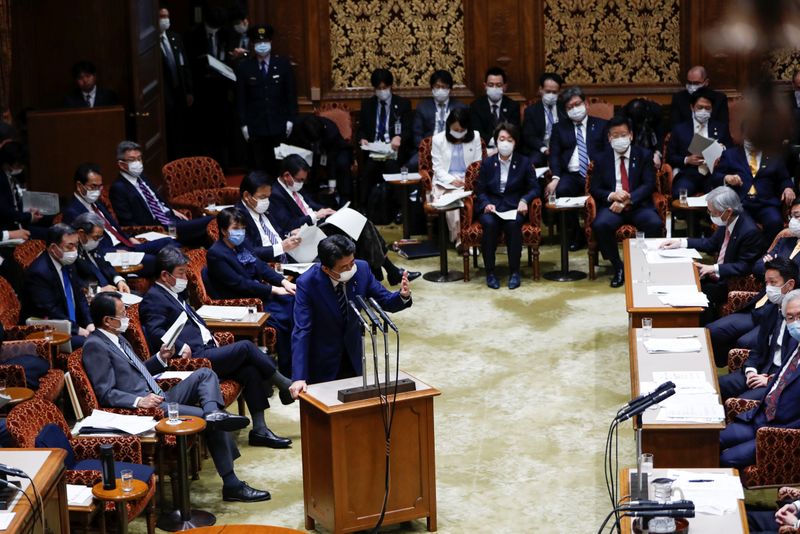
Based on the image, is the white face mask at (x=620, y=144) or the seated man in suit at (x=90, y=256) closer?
the seated man in suit at (x=90, y=256)

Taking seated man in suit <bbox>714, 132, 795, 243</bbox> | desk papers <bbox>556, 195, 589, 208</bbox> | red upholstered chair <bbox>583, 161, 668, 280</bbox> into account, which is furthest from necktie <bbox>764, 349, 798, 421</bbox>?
desk papers <bbox>556, 195, 589, 208</bbox>

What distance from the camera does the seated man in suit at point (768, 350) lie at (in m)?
6.09

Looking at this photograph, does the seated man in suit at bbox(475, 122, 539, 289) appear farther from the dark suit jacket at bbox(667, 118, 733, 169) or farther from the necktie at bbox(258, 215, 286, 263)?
the necktie at bbox(258, 215, 286, 263)

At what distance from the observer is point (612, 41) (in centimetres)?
1252

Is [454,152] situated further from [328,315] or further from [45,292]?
[328,315]

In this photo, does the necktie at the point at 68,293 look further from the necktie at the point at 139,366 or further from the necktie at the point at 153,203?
the necktie at the point at 153,203

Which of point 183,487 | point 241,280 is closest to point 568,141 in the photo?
point 241,280

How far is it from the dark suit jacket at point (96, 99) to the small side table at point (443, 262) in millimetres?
3328

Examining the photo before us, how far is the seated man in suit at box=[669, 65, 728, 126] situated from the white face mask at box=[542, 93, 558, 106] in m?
1.18

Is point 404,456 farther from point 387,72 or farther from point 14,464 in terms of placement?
point 387,72

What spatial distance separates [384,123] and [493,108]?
3.75 ft

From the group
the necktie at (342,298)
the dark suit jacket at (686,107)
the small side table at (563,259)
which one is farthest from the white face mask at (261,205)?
the dark suit jacket at (686,107)

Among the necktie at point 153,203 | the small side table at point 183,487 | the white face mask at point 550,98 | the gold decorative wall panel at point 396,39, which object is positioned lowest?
the small side table at point 183,487

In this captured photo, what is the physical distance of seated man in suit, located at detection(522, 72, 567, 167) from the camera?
11453 millimetres
